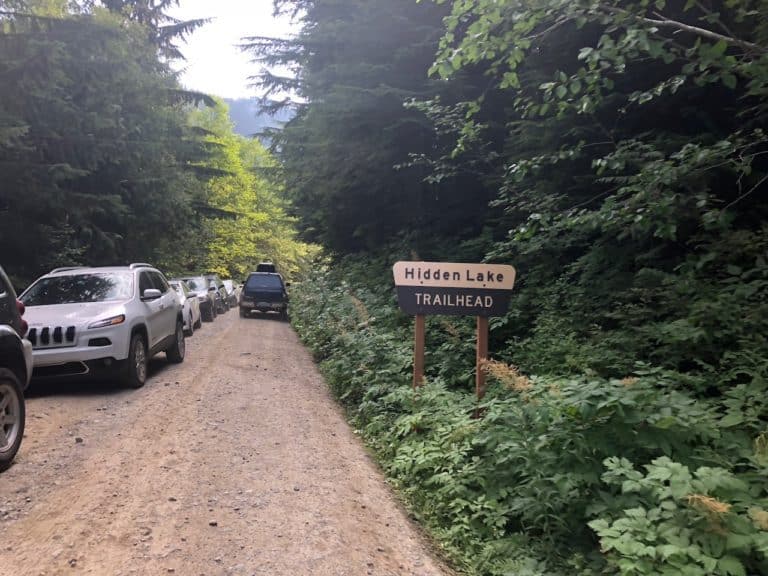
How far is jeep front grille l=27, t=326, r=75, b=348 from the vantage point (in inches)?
283

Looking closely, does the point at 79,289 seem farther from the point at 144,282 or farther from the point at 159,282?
the point at 159,282

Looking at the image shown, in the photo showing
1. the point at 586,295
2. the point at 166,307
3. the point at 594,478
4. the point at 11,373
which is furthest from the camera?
the point at 166,307

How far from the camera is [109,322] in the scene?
24.6 ft

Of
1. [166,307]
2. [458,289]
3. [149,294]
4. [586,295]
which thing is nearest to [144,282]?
[166,307]

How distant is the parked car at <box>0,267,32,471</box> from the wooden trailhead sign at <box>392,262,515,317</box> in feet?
12.5

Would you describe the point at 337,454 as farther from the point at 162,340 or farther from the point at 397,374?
the point at 162,340

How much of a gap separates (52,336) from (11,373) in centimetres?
252

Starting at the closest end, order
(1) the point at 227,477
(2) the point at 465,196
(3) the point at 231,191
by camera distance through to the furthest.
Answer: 1. (1) the point at 227,477
2. (2) the point at 465,196
3. (3) the point at 231,191

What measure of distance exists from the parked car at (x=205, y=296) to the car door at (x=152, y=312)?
9641 mm

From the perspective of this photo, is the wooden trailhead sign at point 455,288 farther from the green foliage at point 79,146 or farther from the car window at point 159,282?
the green foliage at point 79,146

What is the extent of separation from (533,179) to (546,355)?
3132 millimetres

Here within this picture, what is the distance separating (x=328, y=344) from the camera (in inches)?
439

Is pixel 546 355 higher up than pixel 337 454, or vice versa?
pixel 546 355

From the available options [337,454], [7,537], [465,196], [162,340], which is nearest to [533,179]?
[465,196]
